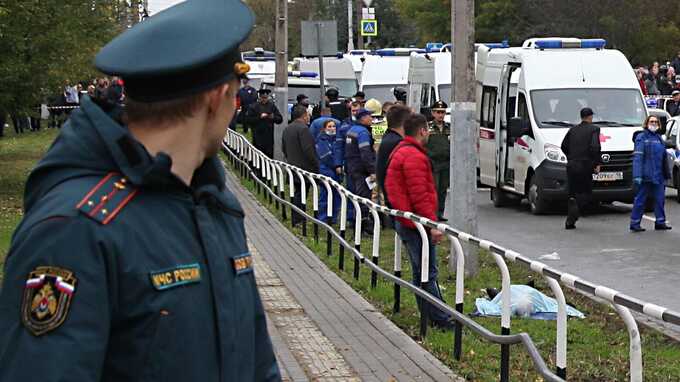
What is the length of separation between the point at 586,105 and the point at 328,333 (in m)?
12.6

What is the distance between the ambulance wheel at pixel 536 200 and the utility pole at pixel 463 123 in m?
7.72

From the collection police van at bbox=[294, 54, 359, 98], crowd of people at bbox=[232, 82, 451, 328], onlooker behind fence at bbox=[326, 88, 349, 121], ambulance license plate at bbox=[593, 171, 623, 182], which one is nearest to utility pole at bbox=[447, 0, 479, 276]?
crowd of people at bbox=[232, 82, 451, 328]

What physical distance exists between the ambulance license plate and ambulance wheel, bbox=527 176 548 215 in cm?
90

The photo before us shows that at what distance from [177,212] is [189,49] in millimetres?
329

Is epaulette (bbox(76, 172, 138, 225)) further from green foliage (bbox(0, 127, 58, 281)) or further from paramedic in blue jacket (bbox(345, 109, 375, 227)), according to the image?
paramedic in blue jacket (bbox(345, 109, 375, 227))

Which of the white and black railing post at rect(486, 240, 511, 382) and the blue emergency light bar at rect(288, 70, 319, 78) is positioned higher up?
the white and black railing post at rect(486, 240, 511, 382)

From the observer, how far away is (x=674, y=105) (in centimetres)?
3100

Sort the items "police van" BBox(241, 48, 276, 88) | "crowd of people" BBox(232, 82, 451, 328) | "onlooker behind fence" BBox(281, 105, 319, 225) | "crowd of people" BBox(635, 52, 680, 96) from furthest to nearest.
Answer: "police van" BBox(241, 48, 276, 88), "crowd of people" BBox(635, 52, 680, 96), "onlooker behind fence" BBox(281, 105, 319, 225), "crowd of people" BBox(232, 82, 451, 328)

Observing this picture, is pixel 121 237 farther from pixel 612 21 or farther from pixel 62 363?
pixel 612 21

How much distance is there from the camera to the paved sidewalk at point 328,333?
873 cm

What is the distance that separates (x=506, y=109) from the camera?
22.8 metres

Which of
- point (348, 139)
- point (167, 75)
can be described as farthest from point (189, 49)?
point (348, 139)

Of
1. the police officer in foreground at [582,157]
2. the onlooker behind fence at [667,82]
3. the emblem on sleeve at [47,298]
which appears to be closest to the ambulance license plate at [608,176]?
the police officer in foreground at [582,157]

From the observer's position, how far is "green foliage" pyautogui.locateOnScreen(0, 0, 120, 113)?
22234mm
